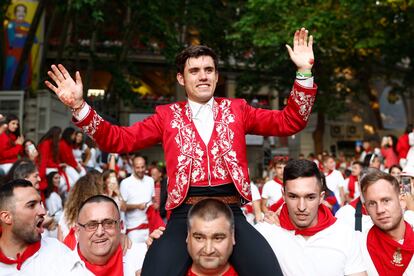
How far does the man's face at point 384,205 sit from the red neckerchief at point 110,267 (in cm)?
233

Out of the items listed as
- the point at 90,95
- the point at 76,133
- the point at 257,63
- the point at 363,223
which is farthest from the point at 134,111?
the point at 363,223

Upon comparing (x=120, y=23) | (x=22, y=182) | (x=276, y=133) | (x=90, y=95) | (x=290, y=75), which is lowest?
(x=22, y=182)

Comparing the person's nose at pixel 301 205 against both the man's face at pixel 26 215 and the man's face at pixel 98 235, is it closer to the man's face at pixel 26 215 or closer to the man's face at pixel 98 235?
the man's face at pixel 98 235

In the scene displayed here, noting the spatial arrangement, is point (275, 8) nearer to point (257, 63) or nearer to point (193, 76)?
point (257, 63)

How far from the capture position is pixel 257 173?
32.2m

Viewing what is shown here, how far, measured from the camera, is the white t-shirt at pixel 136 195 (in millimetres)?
10016

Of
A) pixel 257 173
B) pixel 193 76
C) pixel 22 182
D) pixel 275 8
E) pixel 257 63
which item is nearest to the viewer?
pixel 193 76

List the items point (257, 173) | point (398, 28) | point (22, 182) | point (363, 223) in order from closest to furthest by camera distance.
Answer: point (22, 182) → point (363, 223) → point (398, 28) → point (257, 173)

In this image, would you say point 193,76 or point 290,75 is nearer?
point 193,76

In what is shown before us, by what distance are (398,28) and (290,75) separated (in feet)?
19.4

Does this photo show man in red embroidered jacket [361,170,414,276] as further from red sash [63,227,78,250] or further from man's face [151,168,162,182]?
man's face [151,168,162,182]

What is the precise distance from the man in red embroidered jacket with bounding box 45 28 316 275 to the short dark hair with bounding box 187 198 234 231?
10.7 inches

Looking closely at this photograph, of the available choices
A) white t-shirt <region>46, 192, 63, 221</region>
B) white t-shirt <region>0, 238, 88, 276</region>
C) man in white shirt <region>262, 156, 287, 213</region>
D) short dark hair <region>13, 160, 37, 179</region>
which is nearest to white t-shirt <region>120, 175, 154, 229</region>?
white t-shirt <region>46, 192, 63, 221</region>

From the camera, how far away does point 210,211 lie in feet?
12.0
